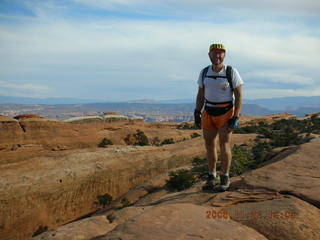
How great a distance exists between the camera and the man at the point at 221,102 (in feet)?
20.5

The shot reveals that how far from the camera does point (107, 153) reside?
62.2ft

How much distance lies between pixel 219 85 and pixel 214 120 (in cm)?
68

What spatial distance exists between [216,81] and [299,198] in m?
2.44

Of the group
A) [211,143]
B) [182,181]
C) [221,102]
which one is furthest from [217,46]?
[182,181]

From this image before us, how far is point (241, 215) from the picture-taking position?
4953 millimetres

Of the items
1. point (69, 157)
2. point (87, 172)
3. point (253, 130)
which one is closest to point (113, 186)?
point (87, 172)

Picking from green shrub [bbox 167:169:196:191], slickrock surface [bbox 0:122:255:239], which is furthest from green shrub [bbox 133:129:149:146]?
green shrub [bbox 167:169:196:191]

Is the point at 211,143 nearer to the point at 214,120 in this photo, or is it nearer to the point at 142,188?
the point at 214,120

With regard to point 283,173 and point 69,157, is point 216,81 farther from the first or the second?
point 69,157

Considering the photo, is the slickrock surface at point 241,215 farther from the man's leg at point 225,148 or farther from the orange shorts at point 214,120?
the orange shorts at point 214,120

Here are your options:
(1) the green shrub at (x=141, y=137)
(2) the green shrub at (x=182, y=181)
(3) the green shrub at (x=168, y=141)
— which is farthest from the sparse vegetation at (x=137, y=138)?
(2) the green shrub at (x=182, y=181)

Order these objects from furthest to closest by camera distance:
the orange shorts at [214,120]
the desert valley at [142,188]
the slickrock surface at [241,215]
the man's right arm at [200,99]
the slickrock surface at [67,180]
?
the slickrock surface at [67,180] < the man's right arm at [200,99] < the orange shorts at [214,120] < the desert valley at [142,188] < the slickrock surface at [241,215]

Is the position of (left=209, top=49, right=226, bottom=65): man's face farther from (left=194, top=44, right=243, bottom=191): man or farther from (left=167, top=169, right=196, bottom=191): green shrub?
(left=167, top=169, right=196, bottom=191): green shrub

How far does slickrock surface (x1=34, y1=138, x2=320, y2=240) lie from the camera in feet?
14.1
